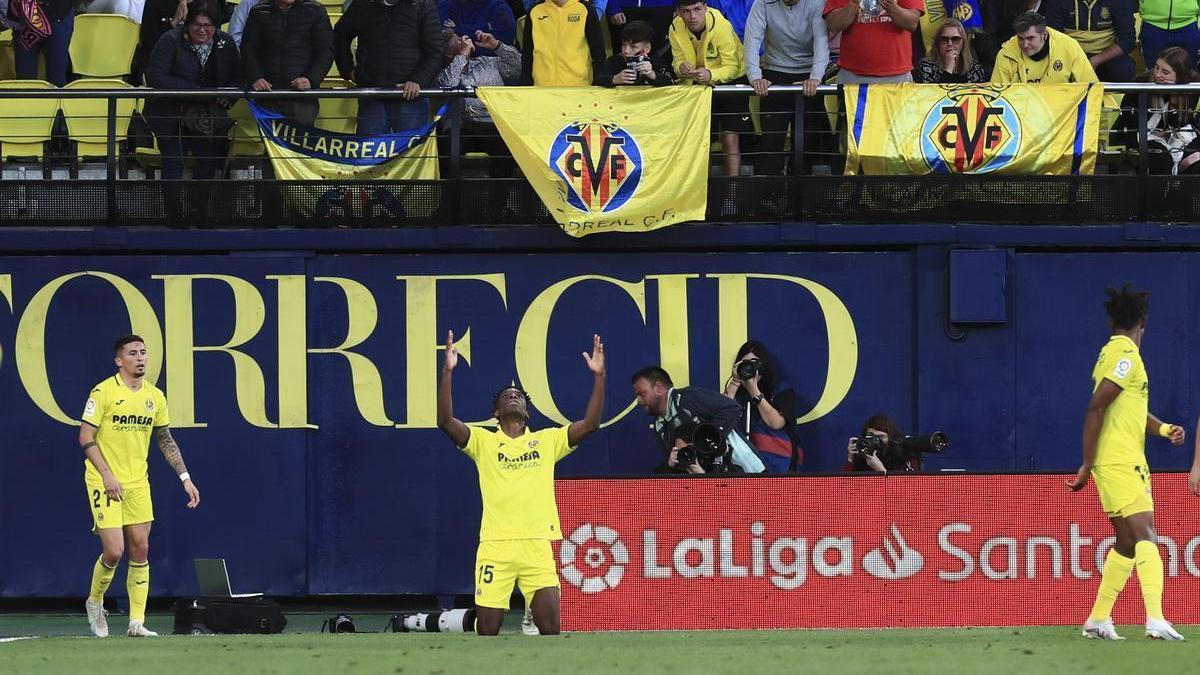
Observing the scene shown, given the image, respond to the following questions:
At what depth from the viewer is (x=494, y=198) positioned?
14695mm

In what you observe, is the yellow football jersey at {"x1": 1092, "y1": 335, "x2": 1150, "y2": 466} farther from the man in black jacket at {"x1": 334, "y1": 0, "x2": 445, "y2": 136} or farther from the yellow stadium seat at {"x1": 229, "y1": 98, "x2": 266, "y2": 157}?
the yellow stadium seat at {"x1": 229, "y1": 98, "x2": 266, "y2": 157}

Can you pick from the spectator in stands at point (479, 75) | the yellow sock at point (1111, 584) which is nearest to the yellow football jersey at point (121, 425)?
the spectator in stands at point (479, 75)

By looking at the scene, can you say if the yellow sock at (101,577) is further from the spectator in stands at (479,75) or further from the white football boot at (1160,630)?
the white football boot at (1160,630)

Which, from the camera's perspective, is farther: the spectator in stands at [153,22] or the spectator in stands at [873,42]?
the spectator in stands at [153,22]

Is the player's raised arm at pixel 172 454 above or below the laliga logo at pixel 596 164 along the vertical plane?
below

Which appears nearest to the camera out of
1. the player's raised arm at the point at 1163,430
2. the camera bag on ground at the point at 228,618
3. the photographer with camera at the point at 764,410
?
the player's raised arm at the point at 1163,430

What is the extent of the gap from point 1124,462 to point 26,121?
358 inches

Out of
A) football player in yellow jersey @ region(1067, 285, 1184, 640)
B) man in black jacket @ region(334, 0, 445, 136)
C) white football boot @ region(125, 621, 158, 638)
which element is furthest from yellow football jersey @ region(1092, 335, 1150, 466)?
man in black jacket @ region(334, 0, 445, 136)

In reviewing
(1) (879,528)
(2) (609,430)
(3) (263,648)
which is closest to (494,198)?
(2) (609,430)

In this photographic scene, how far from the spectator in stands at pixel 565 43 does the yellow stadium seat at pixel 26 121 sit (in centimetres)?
379

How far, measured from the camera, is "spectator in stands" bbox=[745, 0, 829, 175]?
14.6 m

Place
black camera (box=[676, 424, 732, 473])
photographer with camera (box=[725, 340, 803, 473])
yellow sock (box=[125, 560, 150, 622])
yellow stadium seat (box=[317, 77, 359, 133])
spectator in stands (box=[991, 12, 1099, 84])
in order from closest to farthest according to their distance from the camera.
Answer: yellow sock (box=[125, 560, 150, 622]) → black camera (box=[676, 424, 732, 473]) → photographer with camera (box=[725, 340, 803, 473]) → spectator in stands (box=[991, 12, 1099, 84]) → yellow stadium seat (box=[317, 77, 359, 133])

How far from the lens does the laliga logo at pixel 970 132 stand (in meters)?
14.3

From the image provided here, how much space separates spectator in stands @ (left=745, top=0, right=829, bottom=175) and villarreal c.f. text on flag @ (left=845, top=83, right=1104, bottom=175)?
19.4 inches
